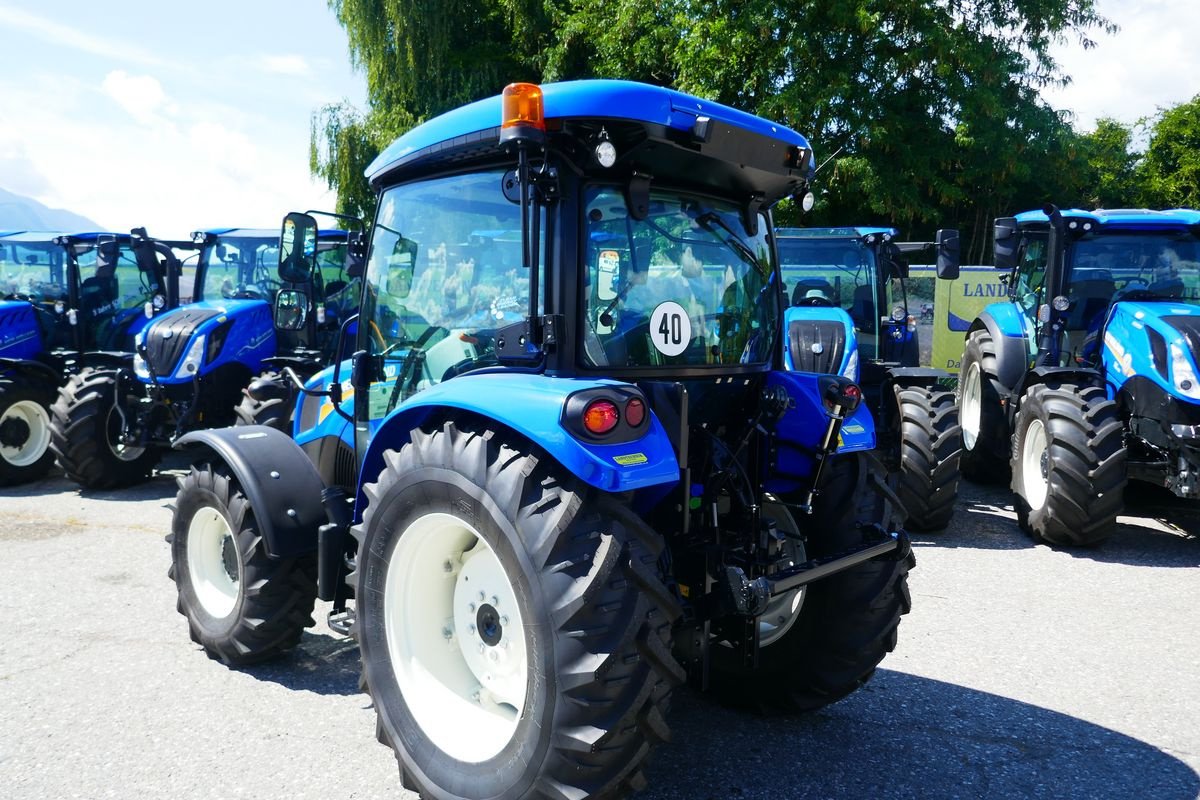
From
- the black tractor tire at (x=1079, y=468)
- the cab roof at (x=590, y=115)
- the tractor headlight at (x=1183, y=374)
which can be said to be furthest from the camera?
the black tractor tire at (x=1079, y=468)

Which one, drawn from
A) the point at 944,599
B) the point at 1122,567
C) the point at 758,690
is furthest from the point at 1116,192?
the point at 758,690

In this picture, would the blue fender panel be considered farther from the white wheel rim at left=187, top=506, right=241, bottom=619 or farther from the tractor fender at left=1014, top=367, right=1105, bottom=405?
the tractor fender at left=1014, top=367, right=1105, bottom=405

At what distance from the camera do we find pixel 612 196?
2.92 meters

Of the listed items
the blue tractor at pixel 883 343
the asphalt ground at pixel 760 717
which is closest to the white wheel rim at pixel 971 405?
the blue tractor at pixel 883 343

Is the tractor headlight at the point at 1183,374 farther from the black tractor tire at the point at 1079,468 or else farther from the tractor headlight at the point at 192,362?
the tractor headlight at the point at 192,362

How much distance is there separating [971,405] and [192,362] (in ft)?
24.4

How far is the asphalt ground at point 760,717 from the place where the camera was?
319cm

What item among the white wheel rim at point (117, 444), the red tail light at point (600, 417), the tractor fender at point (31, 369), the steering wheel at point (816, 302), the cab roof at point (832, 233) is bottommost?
the white wheel rim at point (117, 444)

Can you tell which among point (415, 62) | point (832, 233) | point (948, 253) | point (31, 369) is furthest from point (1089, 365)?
point (415, 62)

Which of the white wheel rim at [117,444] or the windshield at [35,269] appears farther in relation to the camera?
the windshield at [35,269]

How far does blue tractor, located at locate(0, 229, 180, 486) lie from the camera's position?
869cm

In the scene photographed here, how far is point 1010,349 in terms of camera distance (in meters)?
7.97

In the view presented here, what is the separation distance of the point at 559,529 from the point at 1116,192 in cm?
2005

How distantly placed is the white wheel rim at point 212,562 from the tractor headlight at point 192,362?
4119 millimetres
